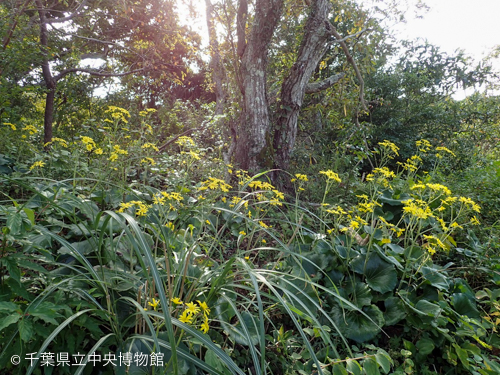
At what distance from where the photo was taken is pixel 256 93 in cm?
315

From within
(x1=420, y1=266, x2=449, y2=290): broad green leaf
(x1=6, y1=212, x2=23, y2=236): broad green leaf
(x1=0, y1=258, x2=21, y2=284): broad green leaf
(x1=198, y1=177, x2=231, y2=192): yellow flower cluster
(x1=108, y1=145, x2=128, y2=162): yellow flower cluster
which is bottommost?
(x1=420, y1=266, x2=449, y2=290): broad green leaf

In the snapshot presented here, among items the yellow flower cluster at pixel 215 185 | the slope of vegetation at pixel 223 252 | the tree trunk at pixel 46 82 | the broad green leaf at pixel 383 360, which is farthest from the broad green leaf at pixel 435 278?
the tree trunk at pixel 46 82

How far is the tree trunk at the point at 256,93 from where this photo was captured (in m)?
3.03

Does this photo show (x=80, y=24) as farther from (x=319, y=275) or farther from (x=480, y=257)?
(x=480, y=257)

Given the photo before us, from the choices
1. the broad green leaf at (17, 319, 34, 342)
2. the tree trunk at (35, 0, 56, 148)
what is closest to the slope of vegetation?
the broad green leaf at (17, 319, 34, 342)

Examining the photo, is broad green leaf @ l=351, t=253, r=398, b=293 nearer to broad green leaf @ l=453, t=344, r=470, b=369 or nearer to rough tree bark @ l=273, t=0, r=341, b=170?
broad green leaf @ l=453, t=344, r=470, b=369

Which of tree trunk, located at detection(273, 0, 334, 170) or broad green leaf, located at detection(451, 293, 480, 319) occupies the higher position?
tree trunk, located at detection(273, 0, 334, 170)

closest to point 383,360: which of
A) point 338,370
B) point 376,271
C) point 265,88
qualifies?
point 338,370

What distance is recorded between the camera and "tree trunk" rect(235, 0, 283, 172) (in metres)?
3.03

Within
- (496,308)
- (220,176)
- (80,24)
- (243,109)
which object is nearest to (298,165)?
(243,109)

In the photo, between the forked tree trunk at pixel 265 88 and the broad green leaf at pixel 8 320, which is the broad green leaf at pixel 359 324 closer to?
the broad green leaf at pixel 8 320

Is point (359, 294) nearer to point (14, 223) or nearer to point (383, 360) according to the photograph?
point (383, 360)

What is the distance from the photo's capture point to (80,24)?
4.73 m

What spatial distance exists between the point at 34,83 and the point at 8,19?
95 centimetres
